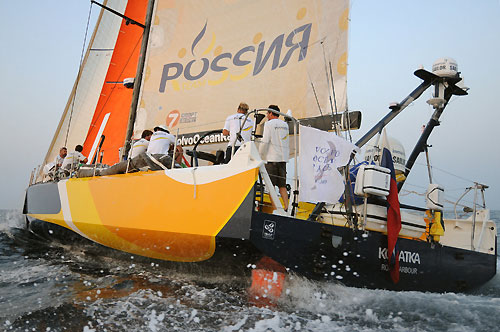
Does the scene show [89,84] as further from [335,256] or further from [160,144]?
[335,256]

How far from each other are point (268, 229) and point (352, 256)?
3.06 feet

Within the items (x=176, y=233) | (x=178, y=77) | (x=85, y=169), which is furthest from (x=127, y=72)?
(x=176, y=233)

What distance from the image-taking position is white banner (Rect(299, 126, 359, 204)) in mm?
3693

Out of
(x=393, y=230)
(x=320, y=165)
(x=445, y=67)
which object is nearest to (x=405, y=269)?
(x=393, y=230)

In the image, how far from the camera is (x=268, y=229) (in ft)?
10.7

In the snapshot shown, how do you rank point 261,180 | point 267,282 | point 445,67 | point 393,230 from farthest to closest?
point 445,67 < point 393,230 < point 261,180 < point 267,282

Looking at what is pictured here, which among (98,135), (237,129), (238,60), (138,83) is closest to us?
(237,129)

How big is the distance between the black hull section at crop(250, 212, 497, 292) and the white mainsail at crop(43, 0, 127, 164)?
23.1ft

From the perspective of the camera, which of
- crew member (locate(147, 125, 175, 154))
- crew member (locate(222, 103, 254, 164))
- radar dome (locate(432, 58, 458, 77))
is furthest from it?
radar dome (locate(432, 58, 458, 77))

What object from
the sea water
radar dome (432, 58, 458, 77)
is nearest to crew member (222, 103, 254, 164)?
the sea water

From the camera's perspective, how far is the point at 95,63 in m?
9.68

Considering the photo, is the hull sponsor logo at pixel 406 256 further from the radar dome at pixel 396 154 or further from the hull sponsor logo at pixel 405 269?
the radar dome at pixel 396 154

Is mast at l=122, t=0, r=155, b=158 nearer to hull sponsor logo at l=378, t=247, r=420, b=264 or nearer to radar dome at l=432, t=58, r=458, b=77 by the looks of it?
hull sponsor logo at l=378, t=247, r=420, b=264

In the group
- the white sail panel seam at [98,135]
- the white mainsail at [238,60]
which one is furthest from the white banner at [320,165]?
the white sail panel seam at [98,135]
